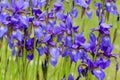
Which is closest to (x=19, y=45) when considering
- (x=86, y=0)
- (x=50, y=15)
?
(x=50, y=15)

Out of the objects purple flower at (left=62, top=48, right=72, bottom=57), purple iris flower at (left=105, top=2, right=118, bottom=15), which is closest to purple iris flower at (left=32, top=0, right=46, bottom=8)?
purple flower at (left=62, top=48, right=72, bottom=57)

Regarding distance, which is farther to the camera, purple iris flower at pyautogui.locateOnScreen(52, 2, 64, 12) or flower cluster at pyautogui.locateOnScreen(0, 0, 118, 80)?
purple iris flower at pyautogui.locateOnScreen(52, 2, 64, 12)

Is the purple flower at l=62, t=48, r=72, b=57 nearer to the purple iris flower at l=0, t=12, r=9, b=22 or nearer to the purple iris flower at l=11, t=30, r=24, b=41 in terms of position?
the purple iris flower at l=11, t=30, r=24, b=41

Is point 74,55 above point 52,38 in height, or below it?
below

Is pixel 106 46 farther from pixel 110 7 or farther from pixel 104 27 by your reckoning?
pixel 110 7

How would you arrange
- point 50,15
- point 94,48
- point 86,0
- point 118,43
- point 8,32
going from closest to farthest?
point 94,48
point 8,32
point 50,15
point 86,0
point 118,43

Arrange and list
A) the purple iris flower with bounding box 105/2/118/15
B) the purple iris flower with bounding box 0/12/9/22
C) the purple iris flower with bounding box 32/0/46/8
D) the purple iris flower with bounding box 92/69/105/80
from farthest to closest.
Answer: the purple iris flower with bounding box 105/2/118/15 → the purple iris flower with bounding box 32/0/46/8 → the purple iris flower with bounding box 0/12/9/22 → the purple iris flower with bounding box 92/69/105/80

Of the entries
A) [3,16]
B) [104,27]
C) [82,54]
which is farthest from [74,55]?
[3,16]

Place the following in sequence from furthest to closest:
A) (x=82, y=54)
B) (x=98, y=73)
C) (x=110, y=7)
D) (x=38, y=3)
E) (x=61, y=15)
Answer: (x=110, y=7) < (x=38, y=3) < (x=61, y=15) < (x=82, y=54) < (x=98, y=73)

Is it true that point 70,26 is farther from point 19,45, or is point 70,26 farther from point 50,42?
point 19,45

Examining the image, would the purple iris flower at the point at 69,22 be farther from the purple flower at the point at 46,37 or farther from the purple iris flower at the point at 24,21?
the purple iris flower at the point at 24,21

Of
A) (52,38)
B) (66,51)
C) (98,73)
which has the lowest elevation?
(98,73)
